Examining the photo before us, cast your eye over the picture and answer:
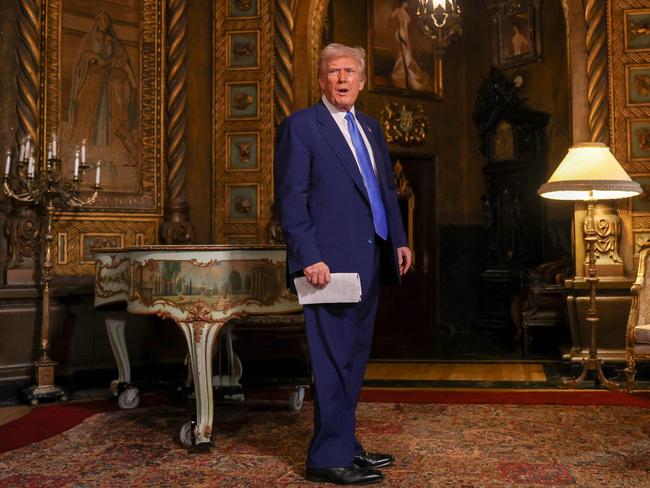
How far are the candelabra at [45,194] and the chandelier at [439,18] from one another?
9.24 feet

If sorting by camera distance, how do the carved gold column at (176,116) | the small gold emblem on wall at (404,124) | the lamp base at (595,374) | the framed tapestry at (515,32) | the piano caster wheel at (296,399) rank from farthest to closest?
the small gold emblem on wall at (404,124), the framed tapestry at (515,32), the carved gold column at (176,116), the lamp base at (595,374), the piano caster wheel at (296,399)

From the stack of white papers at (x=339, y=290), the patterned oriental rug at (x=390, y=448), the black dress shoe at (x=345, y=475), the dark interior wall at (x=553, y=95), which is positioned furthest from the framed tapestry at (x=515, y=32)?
the black dress shoe at (x=345, y=475)

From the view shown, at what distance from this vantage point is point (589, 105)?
18.6ft

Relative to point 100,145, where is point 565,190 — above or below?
below

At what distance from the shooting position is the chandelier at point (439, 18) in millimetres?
5750

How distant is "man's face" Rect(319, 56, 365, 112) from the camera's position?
2885mm

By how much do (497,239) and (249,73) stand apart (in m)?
4.33

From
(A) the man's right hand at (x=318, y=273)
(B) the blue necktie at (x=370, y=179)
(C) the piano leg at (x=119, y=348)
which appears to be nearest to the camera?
(A) the man's right hand at (x=318, y=273)

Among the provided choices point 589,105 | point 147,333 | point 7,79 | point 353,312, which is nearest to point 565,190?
point 589,105

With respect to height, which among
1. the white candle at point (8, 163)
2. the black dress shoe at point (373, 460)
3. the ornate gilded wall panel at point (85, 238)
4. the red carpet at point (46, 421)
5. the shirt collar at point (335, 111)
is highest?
the white candle at point (8, 163)

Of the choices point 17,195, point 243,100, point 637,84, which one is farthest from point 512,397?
point 17,195

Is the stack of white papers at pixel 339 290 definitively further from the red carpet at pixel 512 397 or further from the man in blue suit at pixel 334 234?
the red carpet at pixel 512 397

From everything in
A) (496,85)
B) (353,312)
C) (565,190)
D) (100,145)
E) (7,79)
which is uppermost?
(496,85)

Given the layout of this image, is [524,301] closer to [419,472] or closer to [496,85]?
[496,85]
